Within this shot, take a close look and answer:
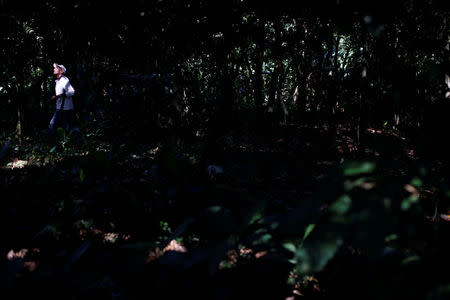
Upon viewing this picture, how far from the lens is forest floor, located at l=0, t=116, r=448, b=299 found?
3.49ft

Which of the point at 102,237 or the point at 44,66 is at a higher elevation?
the point at 44,66

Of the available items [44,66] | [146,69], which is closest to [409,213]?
[146,69]

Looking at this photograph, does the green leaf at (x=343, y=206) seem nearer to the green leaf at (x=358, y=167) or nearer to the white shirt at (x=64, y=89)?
the green leaf at (x=358, y=167)

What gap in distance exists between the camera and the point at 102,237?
2211 mm

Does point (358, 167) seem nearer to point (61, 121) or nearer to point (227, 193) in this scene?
point (227, 193)

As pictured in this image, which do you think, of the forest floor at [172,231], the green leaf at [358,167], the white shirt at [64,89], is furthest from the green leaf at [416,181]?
the white shirt at [64,89]

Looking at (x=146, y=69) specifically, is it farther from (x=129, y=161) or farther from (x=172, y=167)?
(x=172, y=167)

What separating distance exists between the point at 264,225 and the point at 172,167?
0.82 meters

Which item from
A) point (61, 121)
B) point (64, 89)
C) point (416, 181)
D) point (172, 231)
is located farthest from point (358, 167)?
point (61, 121)

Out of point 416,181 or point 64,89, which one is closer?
point 416,181

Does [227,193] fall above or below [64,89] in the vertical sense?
below

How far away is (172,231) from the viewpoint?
2.25 meters

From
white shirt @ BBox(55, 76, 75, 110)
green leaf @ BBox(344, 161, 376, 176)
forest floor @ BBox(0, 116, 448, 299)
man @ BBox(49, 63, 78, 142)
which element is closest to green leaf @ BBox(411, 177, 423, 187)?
forest floor @ BBox(0, 116, 448, 299)

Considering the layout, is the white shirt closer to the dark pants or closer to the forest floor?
the dark pants
